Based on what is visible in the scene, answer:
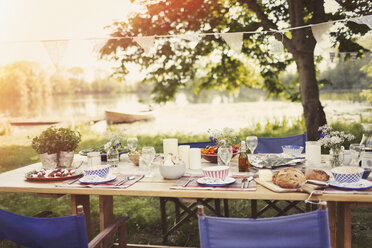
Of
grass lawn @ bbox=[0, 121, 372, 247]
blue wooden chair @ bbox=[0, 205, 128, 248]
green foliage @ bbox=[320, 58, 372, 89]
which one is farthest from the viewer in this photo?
green foliage @ bbox=[320, 58, 372, 89]

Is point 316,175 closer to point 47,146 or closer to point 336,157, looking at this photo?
point 336,157

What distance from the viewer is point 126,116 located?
1358 cm

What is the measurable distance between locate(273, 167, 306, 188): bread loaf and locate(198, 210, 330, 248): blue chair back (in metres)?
0.56

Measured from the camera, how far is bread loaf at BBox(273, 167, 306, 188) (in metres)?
1.83

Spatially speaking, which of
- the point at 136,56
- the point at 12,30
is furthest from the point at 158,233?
the point at 12,30

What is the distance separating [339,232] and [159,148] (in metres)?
5.41

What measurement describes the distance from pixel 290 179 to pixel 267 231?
66cm

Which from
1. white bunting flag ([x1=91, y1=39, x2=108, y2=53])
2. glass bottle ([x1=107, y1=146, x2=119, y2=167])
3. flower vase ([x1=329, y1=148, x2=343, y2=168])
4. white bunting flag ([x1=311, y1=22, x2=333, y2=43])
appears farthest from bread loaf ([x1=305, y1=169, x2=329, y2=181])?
white bunting flag ([x1=91, y1=39, x2=108, y2=53])

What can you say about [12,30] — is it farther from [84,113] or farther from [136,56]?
[84,113]

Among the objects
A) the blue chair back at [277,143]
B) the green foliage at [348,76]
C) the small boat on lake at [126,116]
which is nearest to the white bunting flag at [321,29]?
the blue chair back at [277,143]

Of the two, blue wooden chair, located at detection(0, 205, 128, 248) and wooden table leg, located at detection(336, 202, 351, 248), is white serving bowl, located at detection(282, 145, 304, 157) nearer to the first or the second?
wooden table leg, located at detection(336, 202, 351, 248)

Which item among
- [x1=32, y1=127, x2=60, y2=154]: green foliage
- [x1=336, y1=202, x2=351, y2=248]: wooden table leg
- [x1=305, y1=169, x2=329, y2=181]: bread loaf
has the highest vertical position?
[x1=32, y1=127, x2=60, y2=154]: green foliage

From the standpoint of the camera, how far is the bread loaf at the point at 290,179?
6.01ft

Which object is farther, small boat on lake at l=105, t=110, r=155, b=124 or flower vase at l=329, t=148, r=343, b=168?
small boat on lake at l=105, t=110, r=155, b=124
